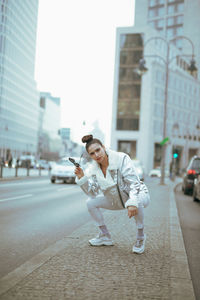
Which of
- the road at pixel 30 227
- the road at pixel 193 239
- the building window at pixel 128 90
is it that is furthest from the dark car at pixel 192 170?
the building window at pixel 128 90

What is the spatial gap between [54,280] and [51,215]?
5270mm

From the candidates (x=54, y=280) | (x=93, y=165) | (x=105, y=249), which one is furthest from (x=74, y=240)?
(x=54, y=280)

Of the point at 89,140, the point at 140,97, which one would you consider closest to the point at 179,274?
the point at 89,140

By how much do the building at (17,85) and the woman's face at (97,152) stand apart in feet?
71.2

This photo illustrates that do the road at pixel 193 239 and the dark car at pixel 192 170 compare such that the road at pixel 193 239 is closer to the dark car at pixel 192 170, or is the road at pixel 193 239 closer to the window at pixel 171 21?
the dark car at pixel 192 170

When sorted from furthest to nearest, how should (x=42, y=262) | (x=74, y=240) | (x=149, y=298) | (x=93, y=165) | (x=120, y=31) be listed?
(x=120, y=31)
(x=74, y=240)
(x=93, y=165)
(x=42, y=262)
(x=149, y=298)

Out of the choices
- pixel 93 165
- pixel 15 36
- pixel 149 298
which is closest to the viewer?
pixel 149 298

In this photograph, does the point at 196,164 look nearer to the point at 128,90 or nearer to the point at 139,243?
the point at 139,243

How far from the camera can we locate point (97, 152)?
4605 millimetres

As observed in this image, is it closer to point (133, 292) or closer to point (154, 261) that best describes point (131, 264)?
point (154, 261)

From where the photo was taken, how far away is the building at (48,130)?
148 meters

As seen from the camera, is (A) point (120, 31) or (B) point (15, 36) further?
(A) point (120, 31)

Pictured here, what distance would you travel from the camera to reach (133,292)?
3158 millimetres

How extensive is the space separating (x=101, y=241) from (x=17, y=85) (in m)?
96.8
